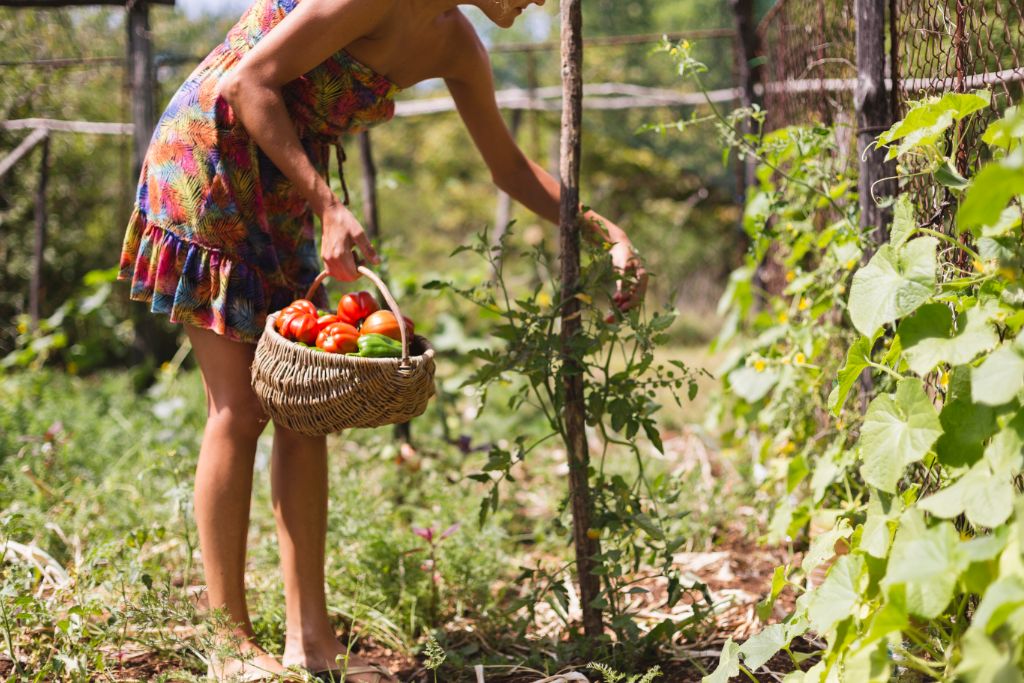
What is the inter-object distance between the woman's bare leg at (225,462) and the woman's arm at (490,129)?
2.35 ft

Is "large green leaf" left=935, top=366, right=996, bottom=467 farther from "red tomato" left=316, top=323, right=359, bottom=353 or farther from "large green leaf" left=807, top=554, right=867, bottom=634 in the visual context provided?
"red tomato" left=316, top=323, right=359, bottom=353

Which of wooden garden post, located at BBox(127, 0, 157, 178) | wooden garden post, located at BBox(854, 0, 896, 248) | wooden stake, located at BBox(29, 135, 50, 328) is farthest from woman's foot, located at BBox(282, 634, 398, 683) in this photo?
wooden stake, located at BBox(29, 135, 50, 328)

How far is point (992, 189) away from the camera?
1046 millimetres

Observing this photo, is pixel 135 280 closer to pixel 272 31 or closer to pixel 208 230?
pixel 208 230

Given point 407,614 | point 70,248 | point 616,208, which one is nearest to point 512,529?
point 407,614

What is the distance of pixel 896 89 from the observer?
83.4 inches

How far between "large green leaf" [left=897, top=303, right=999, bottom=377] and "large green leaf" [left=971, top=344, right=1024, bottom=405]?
13cm

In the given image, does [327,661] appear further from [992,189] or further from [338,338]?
[992,189]

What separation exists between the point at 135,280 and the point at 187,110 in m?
0.39

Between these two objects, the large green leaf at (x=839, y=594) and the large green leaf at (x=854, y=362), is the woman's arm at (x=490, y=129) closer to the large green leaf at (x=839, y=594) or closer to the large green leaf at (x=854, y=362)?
the large green leaf at (x=854, y=362)

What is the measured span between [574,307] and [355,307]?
0.47 m

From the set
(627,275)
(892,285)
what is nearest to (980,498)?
(892,285)

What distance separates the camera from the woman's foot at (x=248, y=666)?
73.9 inches

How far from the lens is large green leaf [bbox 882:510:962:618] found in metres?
1.18
